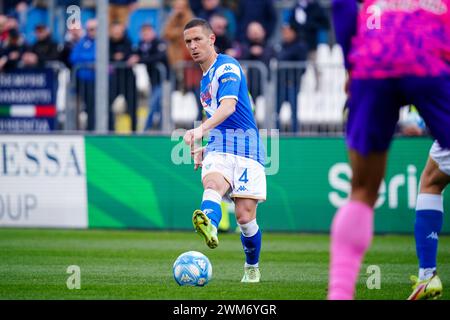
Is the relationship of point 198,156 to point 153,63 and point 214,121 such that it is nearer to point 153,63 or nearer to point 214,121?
point 214,121

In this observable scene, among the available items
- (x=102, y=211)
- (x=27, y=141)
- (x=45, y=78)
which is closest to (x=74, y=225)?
(x=102, y=211)

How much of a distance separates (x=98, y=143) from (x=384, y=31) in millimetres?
11314

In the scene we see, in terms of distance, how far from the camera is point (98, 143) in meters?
17.2

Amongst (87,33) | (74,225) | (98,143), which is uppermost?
(87,33)

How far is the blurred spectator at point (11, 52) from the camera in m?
20.0

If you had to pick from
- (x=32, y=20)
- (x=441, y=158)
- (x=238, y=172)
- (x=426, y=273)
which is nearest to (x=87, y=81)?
(x=32, y=20)

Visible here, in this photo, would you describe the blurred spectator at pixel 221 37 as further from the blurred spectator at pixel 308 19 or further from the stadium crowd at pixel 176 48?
the blurred spectator at pixel 308 19

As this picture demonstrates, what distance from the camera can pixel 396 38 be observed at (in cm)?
634

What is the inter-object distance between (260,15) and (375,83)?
45.2 ft

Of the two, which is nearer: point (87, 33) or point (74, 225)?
point (74, 225)

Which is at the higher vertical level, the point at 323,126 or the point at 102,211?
the point at 323,126

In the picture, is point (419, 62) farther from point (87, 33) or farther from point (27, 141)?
point (87, 33)
